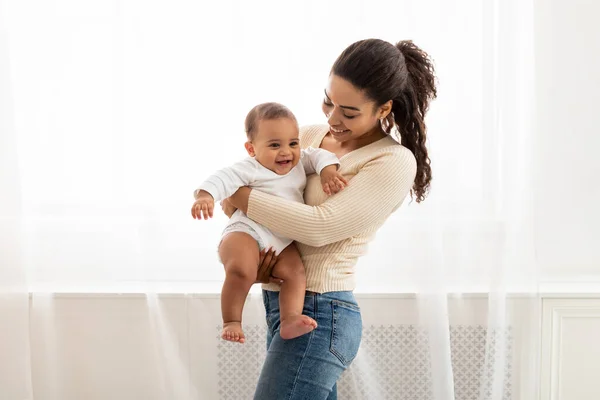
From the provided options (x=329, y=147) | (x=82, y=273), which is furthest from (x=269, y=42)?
(x=82, y=273)

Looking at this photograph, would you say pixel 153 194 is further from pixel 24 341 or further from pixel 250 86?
pixel 24 341

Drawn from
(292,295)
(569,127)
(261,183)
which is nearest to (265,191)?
(261,183)

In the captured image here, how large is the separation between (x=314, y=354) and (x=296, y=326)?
0.09 meters

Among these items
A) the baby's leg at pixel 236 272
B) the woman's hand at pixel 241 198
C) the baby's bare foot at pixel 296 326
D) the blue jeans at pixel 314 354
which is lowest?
the blue jeans at pixel 314 354

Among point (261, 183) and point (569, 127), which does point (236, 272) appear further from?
point (569, 127)

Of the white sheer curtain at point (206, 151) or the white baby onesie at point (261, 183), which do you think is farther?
the white sheer curtain at point (206, 151)

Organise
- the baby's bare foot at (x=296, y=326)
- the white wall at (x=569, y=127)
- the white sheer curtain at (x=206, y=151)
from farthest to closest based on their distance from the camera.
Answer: the white wall at (x=569, y=127) → the white sheer curtain at (x=206, y=151) → the baby's bare foot at (x=296, y=326)

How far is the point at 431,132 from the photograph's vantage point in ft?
8.09

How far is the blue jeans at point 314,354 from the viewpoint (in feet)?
5.32

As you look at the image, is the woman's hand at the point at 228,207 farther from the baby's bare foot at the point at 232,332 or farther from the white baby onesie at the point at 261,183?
the baby's bare foot at the point at 232,332

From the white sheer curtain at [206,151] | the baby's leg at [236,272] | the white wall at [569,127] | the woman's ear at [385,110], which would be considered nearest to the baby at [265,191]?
the baby's leg at [236,272]

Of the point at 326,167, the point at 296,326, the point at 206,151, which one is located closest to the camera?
the point at 296,326

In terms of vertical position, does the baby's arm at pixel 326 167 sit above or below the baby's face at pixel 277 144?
below

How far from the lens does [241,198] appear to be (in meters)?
1.68
